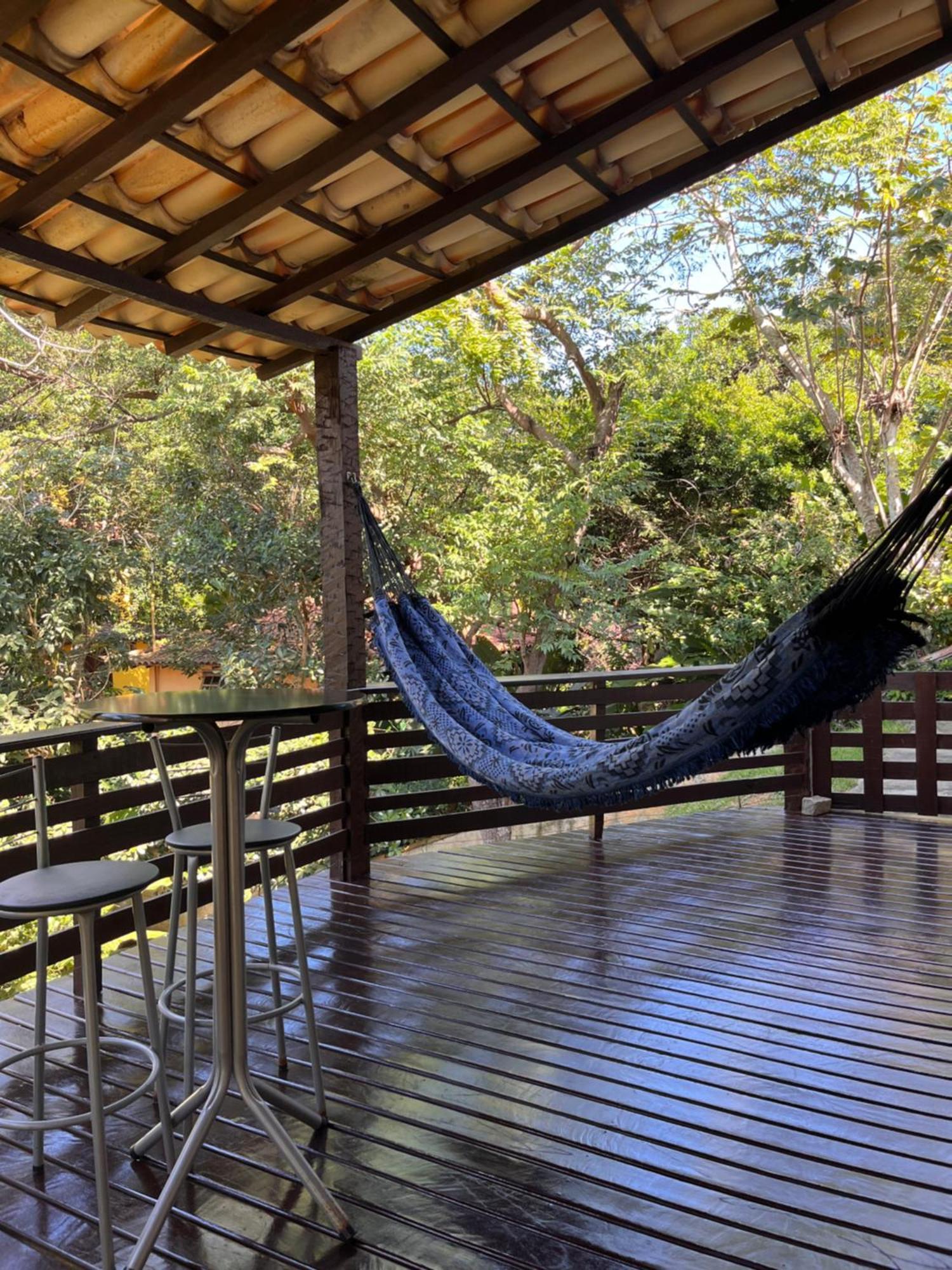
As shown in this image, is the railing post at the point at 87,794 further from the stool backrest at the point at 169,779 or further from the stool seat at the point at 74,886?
the stool seat at the point at 74,886

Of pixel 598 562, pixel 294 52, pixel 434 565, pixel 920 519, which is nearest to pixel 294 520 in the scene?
pixel 434 565

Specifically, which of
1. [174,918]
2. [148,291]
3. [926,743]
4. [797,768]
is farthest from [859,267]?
[174,918]

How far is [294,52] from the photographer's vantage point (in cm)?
199

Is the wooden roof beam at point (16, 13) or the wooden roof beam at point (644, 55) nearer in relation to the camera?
the wooden roof beam at point (16, 13)

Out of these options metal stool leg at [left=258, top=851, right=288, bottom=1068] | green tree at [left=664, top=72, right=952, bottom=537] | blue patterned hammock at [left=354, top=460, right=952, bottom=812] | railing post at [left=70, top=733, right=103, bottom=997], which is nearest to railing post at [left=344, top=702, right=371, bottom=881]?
blue patterned hammock at [left=354, top=460, right=952, bottom=812]

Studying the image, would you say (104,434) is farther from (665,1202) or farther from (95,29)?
(665,1202)

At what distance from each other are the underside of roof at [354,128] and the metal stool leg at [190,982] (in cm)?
148

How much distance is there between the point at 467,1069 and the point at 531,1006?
0.36 m

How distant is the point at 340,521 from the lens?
11.0ft

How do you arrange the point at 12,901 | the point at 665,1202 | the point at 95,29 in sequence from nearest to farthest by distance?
the point at 12,901, the point at 665,1202, the point at 95,29

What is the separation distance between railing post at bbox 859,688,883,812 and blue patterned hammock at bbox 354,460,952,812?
1.84 m

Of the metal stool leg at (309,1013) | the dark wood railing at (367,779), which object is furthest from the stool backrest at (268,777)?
the dark wood railing at (367,779)

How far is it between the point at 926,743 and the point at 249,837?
3503mm

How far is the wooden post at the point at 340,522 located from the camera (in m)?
3.30
